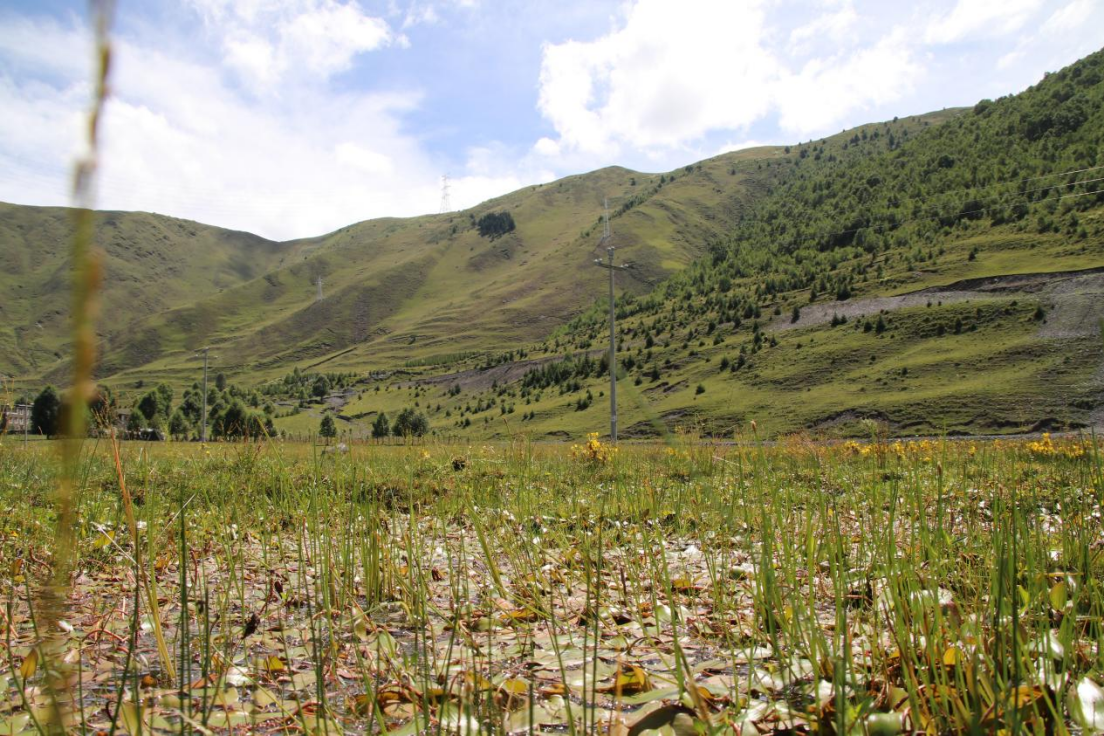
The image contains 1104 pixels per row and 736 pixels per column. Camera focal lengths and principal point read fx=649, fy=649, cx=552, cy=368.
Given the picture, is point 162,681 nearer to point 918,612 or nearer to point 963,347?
point 918,612

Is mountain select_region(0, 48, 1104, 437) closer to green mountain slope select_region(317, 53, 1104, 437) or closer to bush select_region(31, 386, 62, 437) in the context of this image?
green mountain slope select_region(317, 53, 1104, 437)

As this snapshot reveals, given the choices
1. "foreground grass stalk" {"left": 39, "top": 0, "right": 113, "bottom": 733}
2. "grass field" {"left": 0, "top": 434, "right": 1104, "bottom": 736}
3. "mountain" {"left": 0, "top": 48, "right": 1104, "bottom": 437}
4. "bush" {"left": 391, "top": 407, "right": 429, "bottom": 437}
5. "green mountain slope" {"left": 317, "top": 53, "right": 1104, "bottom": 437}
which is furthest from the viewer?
"mountain" {"left": 0, "top": 48, "right": 1104, "bottom": 437}

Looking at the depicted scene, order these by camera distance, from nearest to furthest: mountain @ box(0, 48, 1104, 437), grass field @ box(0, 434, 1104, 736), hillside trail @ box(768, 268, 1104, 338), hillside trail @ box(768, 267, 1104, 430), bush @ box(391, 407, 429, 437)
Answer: grass field @ box(0, 434, 1104, 736) → bush @ box(391, 407, 429, 437) → mountain @ box(0, 48, 1104, 437) → hillside trail @ box(768, 267, 1104, 430) → hillside trail @ box(768, 268, 1104, 338)

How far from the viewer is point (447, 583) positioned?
13.4 ft

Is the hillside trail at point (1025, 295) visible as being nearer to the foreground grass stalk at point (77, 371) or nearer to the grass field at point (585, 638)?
the grass field at point (585, 638)

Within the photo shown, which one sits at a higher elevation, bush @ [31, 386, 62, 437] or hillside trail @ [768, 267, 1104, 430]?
hillside trail @ [768, 267, 1104, 430]

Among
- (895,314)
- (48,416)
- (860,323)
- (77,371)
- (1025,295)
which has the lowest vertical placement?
(77,371)

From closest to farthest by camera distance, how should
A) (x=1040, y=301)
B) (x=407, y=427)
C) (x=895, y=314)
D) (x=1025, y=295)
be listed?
(x=407, y=427)
(x=1040, y=301)
(x=1025, y=295)
(x=895, y=314)

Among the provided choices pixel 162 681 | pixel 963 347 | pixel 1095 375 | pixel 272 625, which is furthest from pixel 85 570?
pixel 963 347

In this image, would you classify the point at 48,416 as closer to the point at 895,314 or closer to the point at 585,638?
the point at 585,638


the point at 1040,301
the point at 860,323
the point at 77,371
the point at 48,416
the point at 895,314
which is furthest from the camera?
the point at 860,323

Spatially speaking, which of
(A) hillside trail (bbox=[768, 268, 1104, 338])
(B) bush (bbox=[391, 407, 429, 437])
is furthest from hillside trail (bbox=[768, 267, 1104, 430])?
(B) bush (bbox=[391, 407, 429, 437])

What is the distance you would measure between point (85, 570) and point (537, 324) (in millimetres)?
165571

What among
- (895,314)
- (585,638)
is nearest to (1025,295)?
(895,314)
